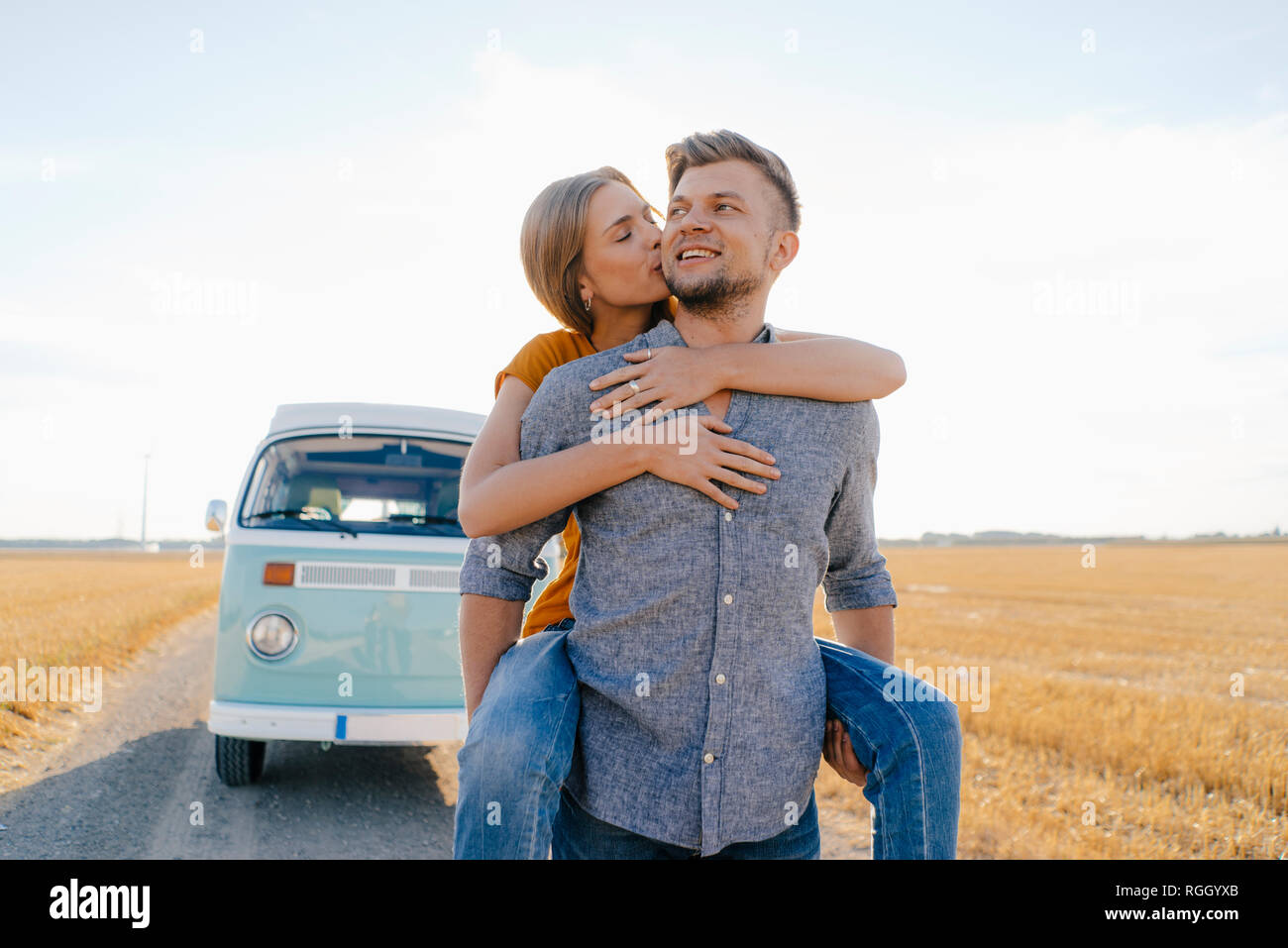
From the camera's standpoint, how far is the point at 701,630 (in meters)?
1.63

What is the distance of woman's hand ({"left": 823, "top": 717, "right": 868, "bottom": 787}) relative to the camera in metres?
1.72

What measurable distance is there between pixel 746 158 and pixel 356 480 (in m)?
5.02

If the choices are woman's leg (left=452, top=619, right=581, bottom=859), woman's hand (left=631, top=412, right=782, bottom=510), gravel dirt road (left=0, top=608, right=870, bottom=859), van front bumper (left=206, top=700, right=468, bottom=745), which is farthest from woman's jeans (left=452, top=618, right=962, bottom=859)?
van front bumper (left=206, top=700, right=468, bottom=745)

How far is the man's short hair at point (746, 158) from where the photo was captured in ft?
6.30

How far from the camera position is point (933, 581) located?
44.9 m

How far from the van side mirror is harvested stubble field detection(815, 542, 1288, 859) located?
4517 mm

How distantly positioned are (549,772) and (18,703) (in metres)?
8.48

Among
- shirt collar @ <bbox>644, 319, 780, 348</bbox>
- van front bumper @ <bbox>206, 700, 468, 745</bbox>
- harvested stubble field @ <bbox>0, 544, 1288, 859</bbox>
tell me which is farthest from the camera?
harvested stubble field @ <bbox>0, 544, 1288, 859</bbox>

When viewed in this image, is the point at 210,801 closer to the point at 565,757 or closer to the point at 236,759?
the point at 236,759

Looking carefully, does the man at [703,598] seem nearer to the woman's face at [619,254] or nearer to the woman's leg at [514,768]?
the woman's leg at [514,768]

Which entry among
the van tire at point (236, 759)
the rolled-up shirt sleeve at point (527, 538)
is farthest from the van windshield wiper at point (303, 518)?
the rolled-up shirt sleeve at point (527, 538)

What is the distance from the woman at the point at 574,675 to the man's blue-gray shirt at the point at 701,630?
5cm

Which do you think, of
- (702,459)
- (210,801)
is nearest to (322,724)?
(210,801)

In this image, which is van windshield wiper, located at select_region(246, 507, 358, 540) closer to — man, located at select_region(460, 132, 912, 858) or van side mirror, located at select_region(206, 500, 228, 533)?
van side mirror, located at select_region(206, 500, 228, 533)
